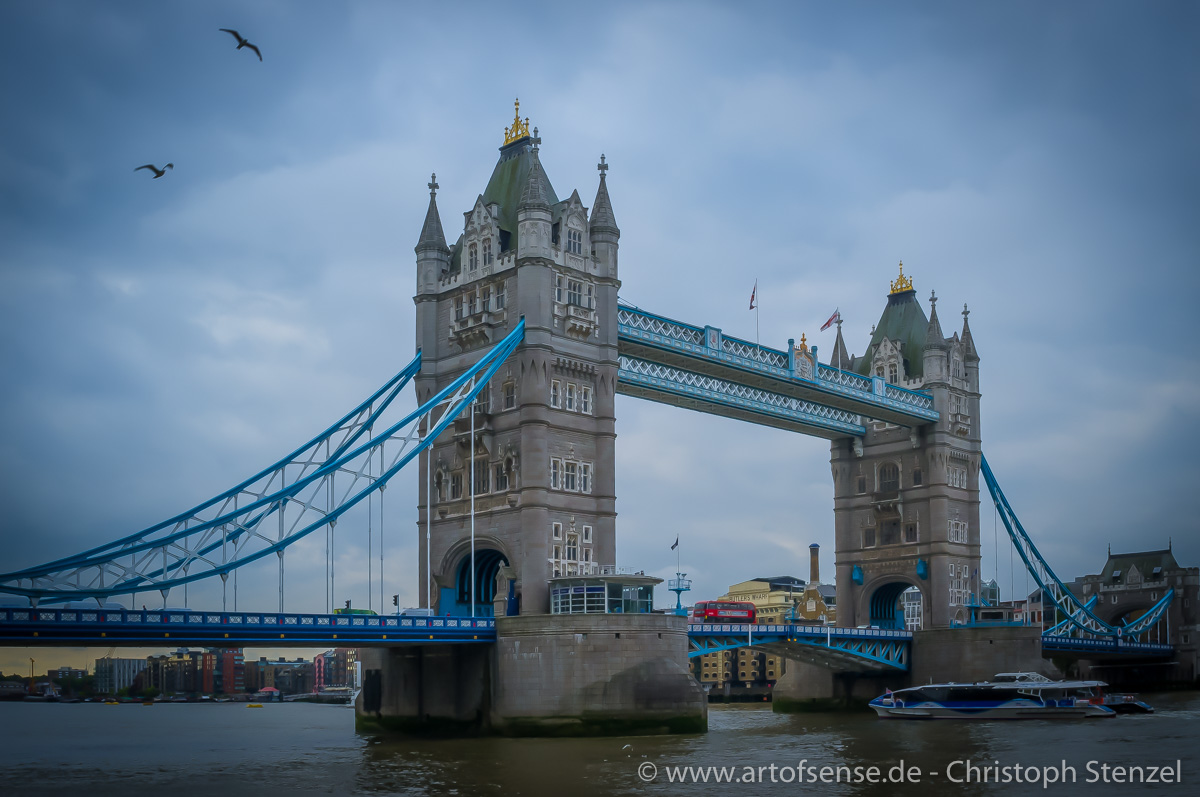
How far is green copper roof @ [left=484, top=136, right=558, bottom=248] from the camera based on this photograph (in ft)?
217

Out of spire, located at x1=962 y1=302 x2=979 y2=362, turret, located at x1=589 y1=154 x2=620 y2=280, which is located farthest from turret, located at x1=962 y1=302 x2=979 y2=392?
turret, located at x1=589 y1=154 x2=620 y2=280

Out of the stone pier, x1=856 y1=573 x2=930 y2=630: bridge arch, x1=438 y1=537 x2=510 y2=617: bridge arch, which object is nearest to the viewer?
the stone pier

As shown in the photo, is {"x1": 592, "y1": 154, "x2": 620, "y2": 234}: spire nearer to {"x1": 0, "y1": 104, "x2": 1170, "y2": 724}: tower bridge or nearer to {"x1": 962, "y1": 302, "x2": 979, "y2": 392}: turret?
{"x1": 0, "y1": 104, "x2": 1170, "y2": 724}: tower bridge

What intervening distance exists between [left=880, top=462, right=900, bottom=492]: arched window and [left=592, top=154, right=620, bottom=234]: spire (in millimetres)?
33066

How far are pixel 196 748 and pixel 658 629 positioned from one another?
2289 centimetres

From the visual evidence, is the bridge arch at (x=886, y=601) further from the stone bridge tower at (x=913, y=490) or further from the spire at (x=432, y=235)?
the spire at (x=432, y=235)

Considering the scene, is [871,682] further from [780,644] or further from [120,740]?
[120,740]

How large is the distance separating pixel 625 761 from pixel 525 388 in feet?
73.7

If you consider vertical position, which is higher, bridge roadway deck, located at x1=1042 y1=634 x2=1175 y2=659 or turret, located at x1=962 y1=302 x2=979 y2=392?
turret, located at x1=962 y1=302 x2=979 y2=392

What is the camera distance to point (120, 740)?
74.6 meters

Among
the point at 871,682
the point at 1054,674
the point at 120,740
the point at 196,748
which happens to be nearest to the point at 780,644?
the point at 871,682

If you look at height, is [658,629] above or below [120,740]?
above

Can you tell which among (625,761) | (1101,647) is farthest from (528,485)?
(1101,647)

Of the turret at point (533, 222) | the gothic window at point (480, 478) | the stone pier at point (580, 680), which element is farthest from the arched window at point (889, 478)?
the turret at point (533, 222)
